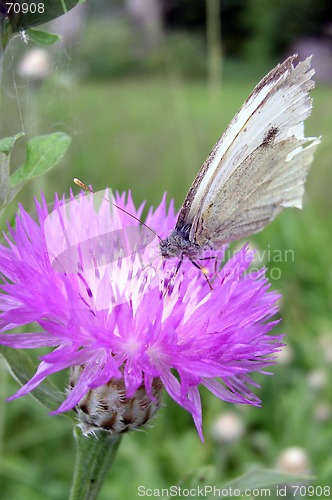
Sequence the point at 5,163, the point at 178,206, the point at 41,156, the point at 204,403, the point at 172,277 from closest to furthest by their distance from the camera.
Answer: the point at 5,163, the point at 41,156, the point at 172,277, the point at 204,403, the point at 178,206

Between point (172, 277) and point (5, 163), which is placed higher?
point (5, 163)

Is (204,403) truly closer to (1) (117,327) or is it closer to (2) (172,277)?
(2) (172,277)

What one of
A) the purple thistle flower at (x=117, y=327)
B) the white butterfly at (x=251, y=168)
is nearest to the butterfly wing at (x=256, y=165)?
the white butterfly at (x=251, y=168)

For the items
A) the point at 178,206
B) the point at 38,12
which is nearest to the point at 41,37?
the point at 38,12

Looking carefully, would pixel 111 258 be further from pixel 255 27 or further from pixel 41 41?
pixel 255 27

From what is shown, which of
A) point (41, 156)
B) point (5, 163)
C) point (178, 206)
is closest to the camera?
point (5, 163)

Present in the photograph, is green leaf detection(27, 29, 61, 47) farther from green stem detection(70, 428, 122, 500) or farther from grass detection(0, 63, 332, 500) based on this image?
green stem detection(70, 428, 122, 500)

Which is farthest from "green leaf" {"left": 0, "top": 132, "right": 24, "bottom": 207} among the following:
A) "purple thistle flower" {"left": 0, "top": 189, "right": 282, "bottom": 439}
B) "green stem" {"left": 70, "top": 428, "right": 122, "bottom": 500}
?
"green stem" {"left": 70, "top": 428, "right": 122, "bottom": 500}

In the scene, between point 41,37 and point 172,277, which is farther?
point 172,277
